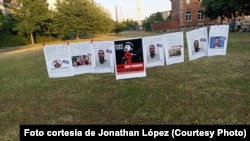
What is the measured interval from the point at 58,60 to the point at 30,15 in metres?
40.8

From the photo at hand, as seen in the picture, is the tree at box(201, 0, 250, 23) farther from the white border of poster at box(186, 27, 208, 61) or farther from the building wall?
the white border of poster at box(186, 27, 208, 61)

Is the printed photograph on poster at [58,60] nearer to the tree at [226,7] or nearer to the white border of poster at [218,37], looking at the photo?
the white border of poster at [218,37]

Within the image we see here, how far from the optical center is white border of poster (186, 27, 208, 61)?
779cm

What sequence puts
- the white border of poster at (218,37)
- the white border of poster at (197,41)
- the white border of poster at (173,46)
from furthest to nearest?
1. the white border of poster at (218,37)
2. the white border of poster at (197,41)
3. the white border of poster at (173,46)

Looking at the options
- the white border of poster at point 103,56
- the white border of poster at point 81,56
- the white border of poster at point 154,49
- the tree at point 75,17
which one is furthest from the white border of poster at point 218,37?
the tree at point 75,17

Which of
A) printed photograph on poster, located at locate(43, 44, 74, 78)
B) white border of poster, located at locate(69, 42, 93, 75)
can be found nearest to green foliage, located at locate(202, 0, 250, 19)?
white border of poster, located at locate(69, 42, 93, 75)

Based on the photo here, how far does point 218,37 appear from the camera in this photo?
26.6ft

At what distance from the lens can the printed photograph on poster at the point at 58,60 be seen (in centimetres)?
689

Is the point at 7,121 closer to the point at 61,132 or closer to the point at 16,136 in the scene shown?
the point at 16,136

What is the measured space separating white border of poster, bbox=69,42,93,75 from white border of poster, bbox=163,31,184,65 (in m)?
1.97

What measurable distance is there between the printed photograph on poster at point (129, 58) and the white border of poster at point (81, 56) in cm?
67

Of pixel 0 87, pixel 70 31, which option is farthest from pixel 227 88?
pixel 70 31

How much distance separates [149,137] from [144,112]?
1778 mm

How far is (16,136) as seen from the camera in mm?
5156
